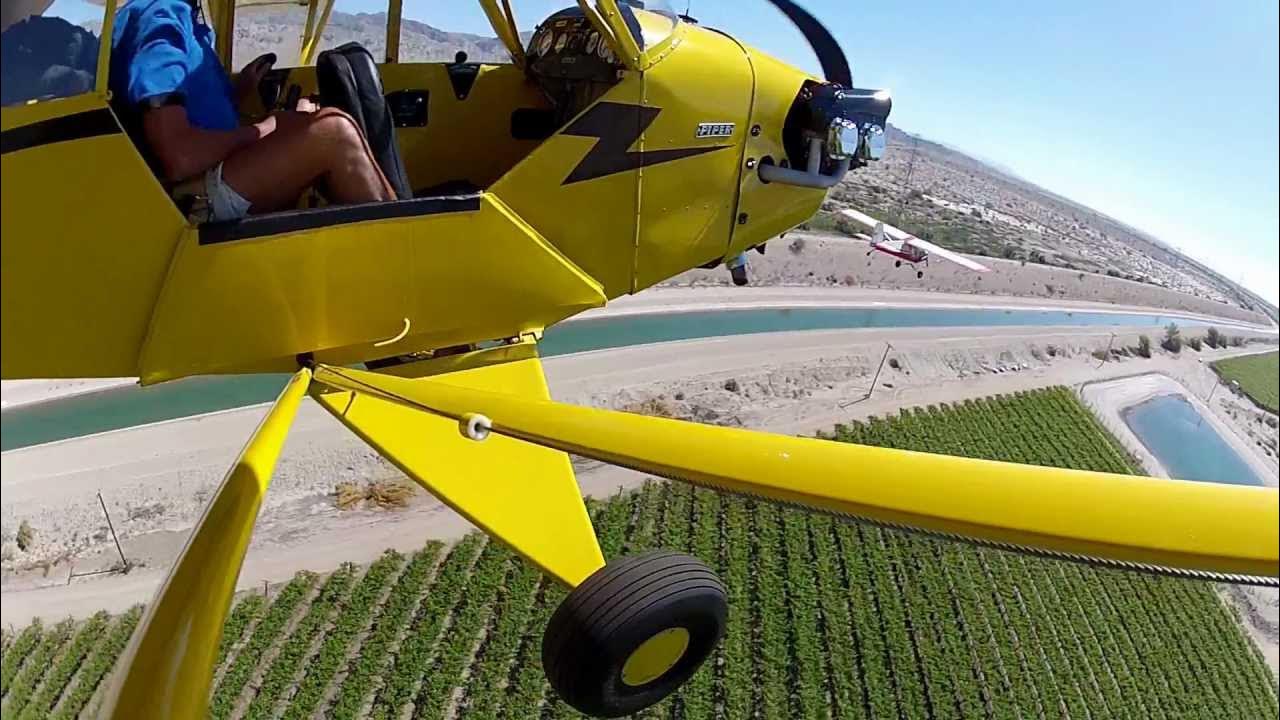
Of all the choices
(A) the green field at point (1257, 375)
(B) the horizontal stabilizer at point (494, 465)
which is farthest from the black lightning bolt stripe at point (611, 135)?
(A) the green field at point (1257, 375)

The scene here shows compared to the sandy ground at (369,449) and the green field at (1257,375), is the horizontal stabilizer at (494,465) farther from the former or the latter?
the green field at (1257,375)

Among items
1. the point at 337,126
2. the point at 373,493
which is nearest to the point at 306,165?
the point at 337,126

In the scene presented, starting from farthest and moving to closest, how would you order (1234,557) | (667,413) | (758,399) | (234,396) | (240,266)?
(758,399) → (667,413) → (234,396) → (240,266) → (1234,557)

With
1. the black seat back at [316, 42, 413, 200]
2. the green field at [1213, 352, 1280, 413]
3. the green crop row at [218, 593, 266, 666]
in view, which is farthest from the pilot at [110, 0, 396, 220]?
the green field at [1213, 352, 1280, 413]

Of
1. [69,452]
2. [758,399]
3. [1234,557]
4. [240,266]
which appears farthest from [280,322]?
[758,399]

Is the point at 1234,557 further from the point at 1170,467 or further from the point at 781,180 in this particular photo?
the point at 1170,467

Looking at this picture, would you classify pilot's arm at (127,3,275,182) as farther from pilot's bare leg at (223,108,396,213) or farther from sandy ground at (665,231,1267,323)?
sandy ground at (665,231,1267,323)

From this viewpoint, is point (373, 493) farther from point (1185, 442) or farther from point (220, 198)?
point (1185, 442)
